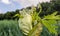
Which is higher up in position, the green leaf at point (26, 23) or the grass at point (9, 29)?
the green leaf at point (26, 23)

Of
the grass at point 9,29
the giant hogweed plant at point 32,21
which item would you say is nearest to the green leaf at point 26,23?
the giant hogweed plant at point 32,21

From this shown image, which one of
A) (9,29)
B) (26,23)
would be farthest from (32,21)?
(9,29)

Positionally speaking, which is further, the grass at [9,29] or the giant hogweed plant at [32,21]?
the grass at [9,29]

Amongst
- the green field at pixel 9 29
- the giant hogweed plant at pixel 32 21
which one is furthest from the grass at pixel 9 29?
the giant hogweed plant at pixel 32 21

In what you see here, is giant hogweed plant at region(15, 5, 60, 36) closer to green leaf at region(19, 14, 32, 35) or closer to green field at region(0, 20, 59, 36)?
green leaf at region(19, 14, 32, 35)

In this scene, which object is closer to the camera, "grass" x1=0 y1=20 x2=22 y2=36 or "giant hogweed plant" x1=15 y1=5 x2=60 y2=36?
"giant hogweed plant" x1=15 y1=5 x2=60 y2=36

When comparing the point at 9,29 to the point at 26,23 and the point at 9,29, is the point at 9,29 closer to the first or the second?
the point at 9,29

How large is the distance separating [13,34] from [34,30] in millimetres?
1178

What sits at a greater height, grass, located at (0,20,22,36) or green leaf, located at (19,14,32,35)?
green leaf, located at (19,14,32,35)

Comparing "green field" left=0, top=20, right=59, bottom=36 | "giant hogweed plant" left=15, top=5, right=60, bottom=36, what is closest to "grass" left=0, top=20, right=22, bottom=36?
"green field" left=0, top=20, right=59, bottom=36

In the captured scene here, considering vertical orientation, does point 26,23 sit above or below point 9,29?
above

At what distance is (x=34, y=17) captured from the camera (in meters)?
0.34

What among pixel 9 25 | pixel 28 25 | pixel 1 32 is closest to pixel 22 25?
pixel 28 25

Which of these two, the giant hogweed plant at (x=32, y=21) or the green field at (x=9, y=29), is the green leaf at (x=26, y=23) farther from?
the green field at (x=9, y=29)
